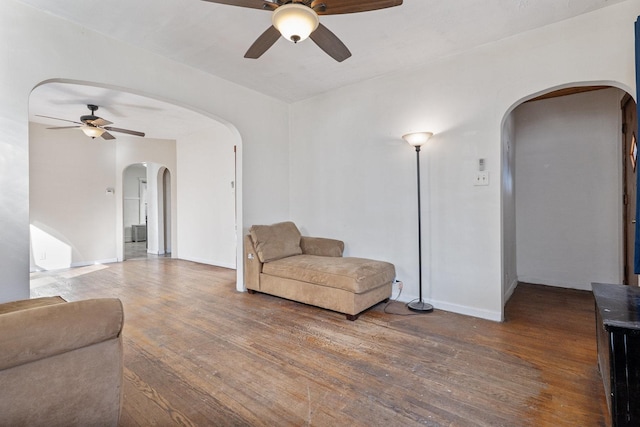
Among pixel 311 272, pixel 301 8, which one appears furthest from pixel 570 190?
pixel 301 8

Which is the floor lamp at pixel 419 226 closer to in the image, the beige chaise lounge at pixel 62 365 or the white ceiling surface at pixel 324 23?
the white ceiling surface at pixel 324 23

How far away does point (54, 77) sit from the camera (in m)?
2.50

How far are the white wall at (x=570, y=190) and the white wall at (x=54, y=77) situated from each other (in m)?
4.04

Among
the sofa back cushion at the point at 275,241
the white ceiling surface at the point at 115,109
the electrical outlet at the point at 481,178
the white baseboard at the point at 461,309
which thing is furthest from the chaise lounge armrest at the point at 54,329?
the white ceiling surface at the point at 115,109

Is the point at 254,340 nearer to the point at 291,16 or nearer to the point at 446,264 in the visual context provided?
the point at 446,264

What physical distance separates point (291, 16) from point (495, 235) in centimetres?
264

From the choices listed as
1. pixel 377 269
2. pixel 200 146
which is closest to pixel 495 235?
pixel 377 269

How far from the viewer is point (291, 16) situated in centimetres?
192

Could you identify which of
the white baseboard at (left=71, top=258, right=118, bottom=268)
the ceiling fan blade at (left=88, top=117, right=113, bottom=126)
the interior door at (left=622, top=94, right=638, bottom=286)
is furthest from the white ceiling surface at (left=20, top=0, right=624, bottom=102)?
the white baseboard at (left=71, top=258, right=118, bottom=268)

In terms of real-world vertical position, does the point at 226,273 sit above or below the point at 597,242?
below

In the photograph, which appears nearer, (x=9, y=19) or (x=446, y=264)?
(x=9, y=19)

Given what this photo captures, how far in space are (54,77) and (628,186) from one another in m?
5.94

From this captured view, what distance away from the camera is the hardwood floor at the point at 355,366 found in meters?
1.64

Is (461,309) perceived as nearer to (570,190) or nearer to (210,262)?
(570,190)
